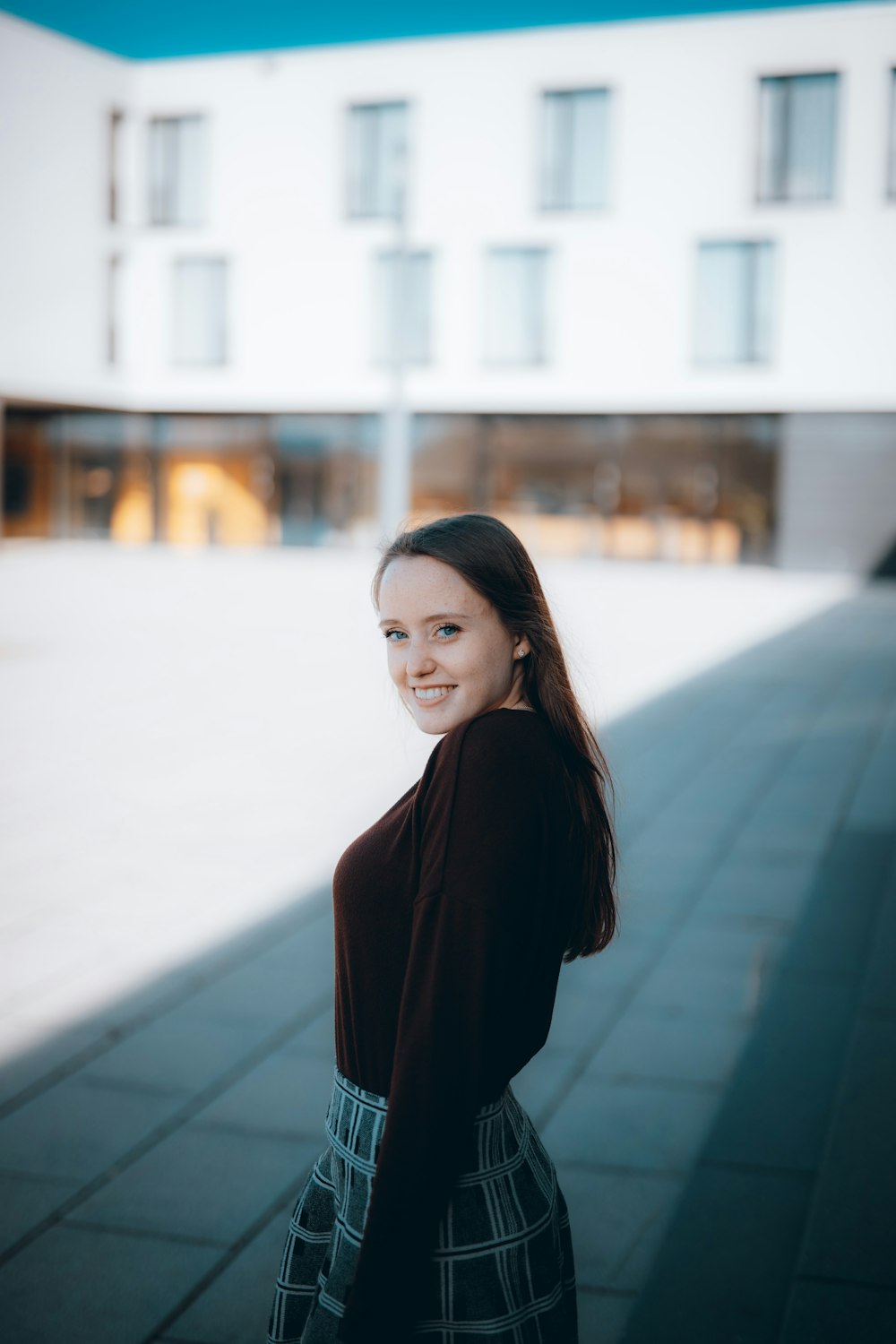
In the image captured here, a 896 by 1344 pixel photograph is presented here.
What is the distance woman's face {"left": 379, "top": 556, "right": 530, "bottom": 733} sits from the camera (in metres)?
1.84

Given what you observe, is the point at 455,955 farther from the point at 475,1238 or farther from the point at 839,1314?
the point at 839,1314

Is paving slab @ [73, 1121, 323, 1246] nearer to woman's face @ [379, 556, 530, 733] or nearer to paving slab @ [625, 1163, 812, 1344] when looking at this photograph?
paving slab @ [625, 1163, 812, 1344]

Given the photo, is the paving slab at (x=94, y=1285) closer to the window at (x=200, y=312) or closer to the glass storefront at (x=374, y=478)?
Result: the glass storefront at (x=374, y=478)

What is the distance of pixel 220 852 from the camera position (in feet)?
21.3

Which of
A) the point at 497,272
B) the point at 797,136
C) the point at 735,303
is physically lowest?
the point at 735,303

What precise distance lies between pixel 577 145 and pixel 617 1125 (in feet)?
86.7

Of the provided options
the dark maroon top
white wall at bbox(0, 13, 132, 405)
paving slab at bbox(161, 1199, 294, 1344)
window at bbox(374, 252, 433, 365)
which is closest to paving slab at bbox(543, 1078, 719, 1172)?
paving slab at bbox(161, 1199, 294, 1344)

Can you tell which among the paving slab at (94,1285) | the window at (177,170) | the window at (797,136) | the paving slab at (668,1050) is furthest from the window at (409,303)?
the paving slab at (94,1285)

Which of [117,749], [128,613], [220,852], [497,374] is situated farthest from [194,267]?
[220,852]

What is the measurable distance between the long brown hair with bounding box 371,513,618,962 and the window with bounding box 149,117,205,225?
30604 mm

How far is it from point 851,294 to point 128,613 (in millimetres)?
16273

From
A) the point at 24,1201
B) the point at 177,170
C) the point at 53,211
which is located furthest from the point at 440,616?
the point at 177,170

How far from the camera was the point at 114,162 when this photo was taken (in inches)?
1195

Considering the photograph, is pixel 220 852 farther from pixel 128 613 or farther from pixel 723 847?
pixel 128 613
